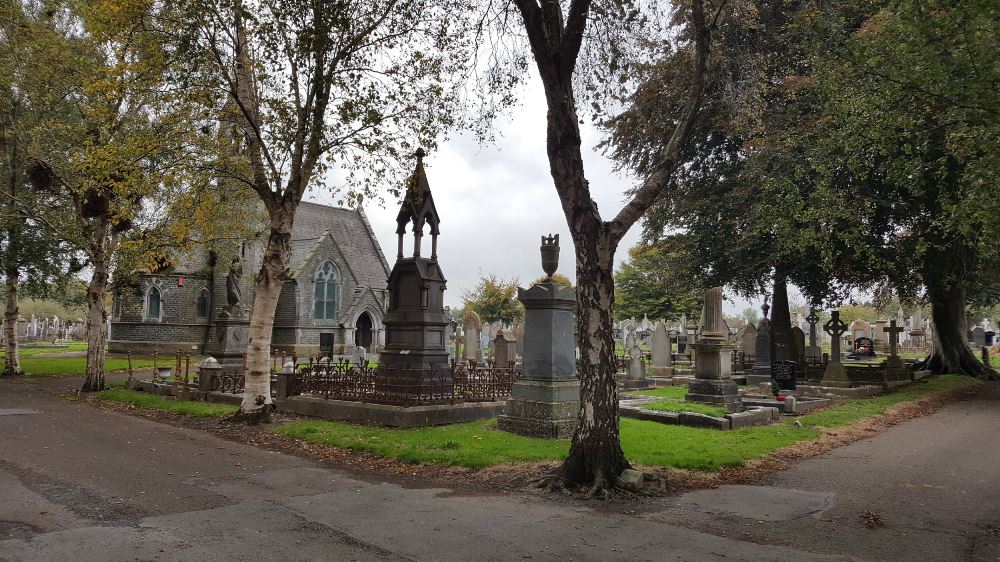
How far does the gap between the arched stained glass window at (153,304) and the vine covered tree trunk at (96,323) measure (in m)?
20.0

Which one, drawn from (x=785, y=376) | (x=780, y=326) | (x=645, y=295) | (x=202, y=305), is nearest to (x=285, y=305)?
(x=202, y=305)

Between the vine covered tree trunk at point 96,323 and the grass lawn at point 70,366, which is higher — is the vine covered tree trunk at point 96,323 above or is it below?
above

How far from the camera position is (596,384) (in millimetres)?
7367

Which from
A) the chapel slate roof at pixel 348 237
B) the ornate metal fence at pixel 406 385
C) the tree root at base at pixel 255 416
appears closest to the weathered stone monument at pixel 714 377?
the ornate metal fence at pixel 406 385

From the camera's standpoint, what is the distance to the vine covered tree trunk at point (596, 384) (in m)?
7.35

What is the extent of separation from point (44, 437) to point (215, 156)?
7400 millimetres

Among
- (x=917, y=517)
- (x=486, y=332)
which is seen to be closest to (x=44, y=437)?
(x=917, y=517)

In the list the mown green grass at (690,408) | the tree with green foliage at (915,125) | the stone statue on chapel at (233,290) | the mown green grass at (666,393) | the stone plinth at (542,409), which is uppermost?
the tree with green foliage at (915,125)

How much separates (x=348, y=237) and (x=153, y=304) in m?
13.8

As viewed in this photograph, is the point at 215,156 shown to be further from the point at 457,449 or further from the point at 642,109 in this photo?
the point at 642,109

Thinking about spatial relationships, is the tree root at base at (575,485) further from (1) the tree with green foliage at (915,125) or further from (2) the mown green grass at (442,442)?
(1) the tree with green foliage at (915,125)

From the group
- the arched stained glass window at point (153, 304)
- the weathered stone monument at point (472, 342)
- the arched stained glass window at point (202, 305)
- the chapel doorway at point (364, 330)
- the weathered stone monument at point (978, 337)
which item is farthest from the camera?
the chapel doorway at point (364, 330)

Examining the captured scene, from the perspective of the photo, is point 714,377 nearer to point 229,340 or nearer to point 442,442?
point 442,442

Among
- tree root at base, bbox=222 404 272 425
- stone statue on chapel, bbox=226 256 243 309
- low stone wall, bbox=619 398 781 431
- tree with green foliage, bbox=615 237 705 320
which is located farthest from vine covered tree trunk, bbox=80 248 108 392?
tree with green foliage, bbox=615 237 705 320
